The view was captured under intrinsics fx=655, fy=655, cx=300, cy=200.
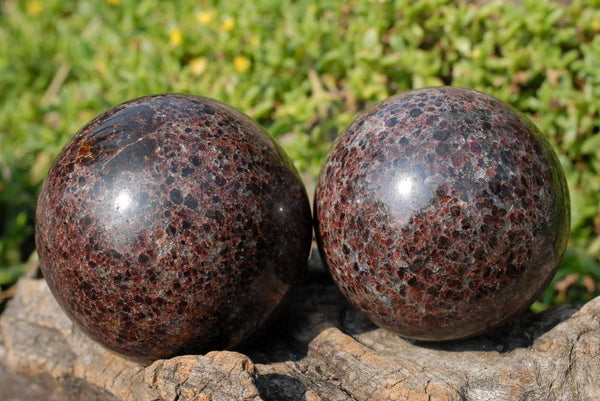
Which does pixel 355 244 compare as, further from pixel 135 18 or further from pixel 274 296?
pixel 135 18

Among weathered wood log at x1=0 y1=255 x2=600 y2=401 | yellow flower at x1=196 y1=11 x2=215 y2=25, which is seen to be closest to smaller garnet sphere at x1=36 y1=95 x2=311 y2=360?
weathered wood log at x1=0 y1=255 x2=600 y2=401

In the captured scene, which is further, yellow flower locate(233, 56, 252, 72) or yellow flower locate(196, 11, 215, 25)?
yellow flower locate(196, 11, 215, 25)

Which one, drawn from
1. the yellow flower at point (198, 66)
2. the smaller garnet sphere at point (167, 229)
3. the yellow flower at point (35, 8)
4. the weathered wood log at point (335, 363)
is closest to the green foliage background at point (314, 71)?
the yellow flower at point (198, 66)

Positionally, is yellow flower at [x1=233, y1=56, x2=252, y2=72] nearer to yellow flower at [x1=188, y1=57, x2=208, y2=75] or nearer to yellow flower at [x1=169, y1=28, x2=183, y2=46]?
yellow flower at [x1=188, y1=57, x2=208, y2=75]

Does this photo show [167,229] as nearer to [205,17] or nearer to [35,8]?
[205,17]

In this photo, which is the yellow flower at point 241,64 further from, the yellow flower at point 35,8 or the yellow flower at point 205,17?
the yellow flower at point 35,8

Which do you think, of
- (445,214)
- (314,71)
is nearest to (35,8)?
(314,71)
